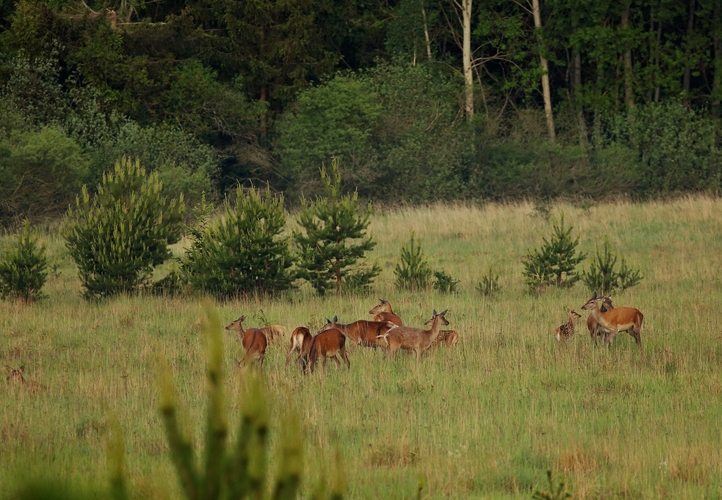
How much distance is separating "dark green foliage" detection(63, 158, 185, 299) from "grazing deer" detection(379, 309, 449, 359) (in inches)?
289

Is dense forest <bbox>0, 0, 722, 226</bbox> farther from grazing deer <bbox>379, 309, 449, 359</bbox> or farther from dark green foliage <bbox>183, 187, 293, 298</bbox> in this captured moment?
grazing deer <bbox>379, 309, 449, 359</bbox>

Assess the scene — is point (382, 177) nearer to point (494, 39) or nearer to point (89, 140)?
point (494, 39)

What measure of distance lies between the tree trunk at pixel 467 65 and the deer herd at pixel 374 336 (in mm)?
28746

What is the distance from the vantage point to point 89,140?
1320 inches

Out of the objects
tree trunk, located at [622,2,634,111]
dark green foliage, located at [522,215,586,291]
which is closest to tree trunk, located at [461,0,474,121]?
tree trunk, located at [622,2,634,111]

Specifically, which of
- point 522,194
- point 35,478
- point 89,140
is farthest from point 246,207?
point 522,194

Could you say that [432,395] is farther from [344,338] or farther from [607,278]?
[607,278]

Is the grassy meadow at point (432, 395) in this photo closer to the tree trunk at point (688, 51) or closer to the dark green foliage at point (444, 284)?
the dark green foliage at point (444, 284)

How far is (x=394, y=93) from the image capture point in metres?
40.4

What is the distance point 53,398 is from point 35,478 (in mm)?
8542

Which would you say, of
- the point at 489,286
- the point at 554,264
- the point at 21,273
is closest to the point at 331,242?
the point at 489,286

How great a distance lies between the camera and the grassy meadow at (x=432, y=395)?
7332mm

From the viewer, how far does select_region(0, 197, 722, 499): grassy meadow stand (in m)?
7.33

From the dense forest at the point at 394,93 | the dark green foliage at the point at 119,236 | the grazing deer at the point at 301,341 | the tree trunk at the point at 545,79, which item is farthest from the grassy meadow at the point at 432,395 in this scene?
the tree trunk at the point at 545,79
